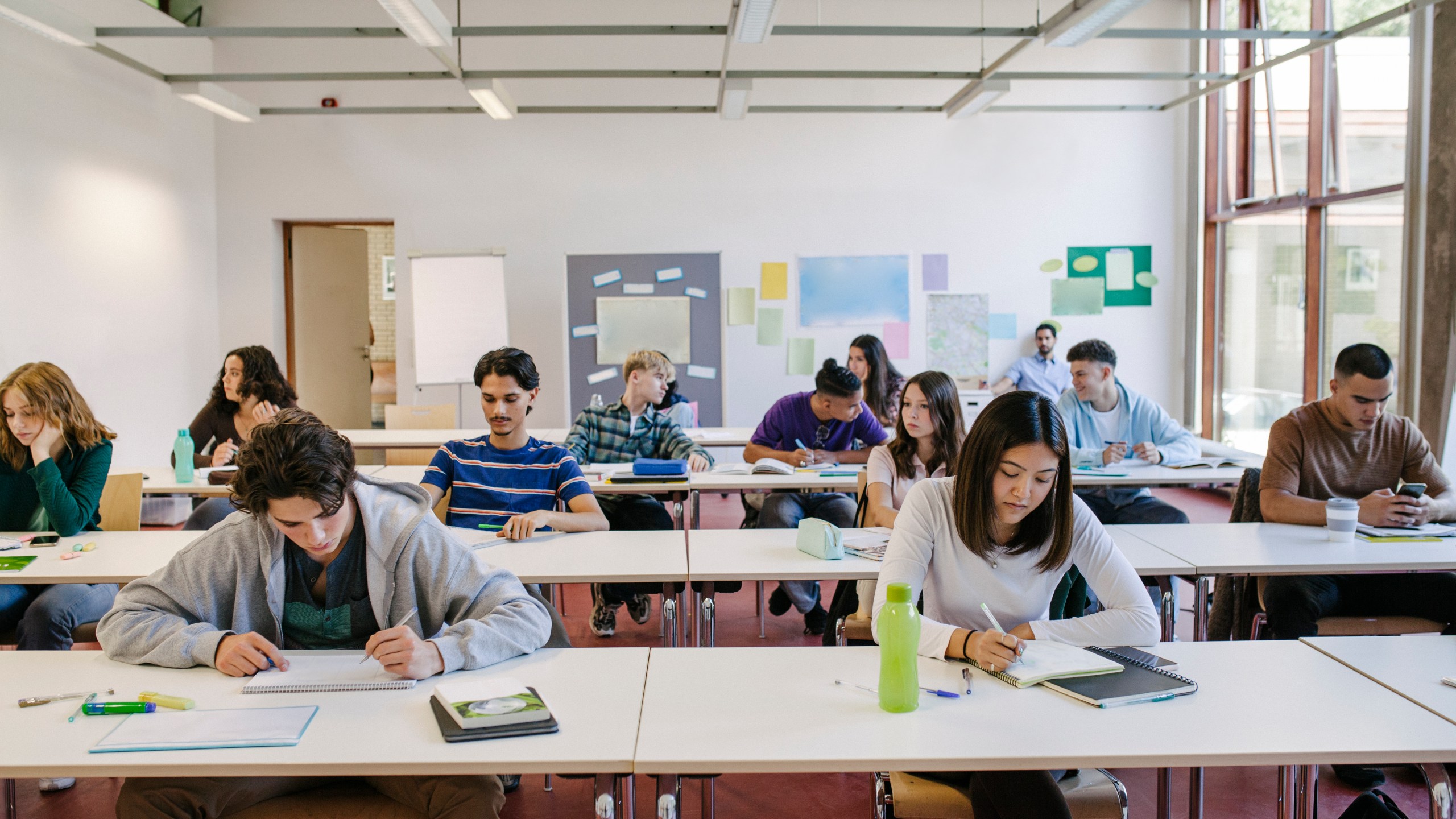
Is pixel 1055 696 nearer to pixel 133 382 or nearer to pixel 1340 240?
pixel 1340 240

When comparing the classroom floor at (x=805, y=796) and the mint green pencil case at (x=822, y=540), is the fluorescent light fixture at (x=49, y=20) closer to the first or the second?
the classroom floor at (x=805, y=796)

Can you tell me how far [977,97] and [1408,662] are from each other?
15.3 ft

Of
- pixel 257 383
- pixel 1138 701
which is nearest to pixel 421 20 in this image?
pixel 257 383

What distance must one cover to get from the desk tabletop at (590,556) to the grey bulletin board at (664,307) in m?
4.34

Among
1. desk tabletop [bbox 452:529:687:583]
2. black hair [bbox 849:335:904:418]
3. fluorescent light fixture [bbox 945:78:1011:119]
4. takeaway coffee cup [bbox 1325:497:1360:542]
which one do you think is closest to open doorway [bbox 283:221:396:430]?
black hair [bbox 849:335:904:418]

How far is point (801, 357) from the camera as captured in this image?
25.8ft

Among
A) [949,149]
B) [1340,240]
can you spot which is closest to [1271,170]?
[1340,240]

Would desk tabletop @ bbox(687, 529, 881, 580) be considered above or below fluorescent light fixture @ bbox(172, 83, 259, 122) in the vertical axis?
below

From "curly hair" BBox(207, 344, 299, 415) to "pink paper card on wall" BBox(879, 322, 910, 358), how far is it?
4694 millimetres

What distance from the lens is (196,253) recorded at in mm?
7477

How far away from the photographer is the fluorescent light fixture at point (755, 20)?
412 centimetres

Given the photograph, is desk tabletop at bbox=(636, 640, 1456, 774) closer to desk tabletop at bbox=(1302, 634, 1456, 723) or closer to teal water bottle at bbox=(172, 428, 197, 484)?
desk tabletop at bbox=(1302, 634, 1456, 723)

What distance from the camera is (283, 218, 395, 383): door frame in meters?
7.75

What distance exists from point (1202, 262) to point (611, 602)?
19.5 feet
